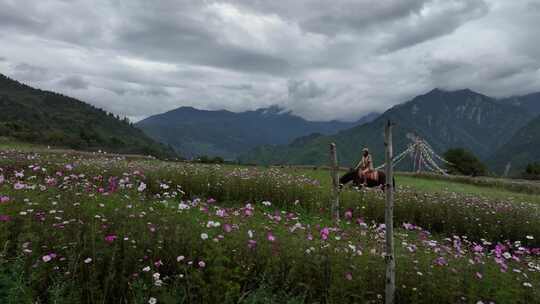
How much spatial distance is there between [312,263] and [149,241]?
249 cm

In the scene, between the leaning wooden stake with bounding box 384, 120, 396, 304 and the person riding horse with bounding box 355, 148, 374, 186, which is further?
the person riding horse with bounding box 355, 148, 374, 186

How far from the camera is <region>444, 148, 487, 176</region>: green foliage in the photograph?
2657 inches

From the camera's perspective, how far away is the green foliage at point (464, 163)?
67500 mm

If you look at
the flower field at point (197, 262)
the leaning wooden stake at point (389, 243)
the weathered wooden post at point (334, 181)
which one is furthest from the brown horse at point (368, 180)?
the leaning wooden stake at point (389, 243)

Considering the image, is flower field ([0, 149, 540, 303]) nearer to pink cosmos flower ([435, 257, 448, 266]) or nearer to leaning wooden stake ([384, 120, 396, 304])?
pink cosmos flower ([435, 257, 448, 266])

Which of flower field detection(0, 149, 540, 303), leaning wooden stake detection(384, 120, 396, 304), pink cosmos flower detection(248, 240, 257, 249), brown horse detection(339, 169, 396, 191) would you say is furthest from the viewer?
brown horse detection(339, 169, 396, 191)

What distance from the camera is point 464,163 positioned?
224 ft

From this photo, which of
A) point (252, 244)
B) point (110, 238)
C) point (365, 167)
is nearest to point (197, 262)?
point (252, 244)

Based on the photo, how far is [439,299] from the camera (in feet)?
19.2

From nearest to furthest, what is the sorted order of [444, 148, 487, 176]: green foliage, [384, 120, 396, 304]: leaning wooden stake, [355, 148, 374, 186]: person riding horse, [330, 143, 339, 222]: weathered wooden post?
[384, 120, 396, 304]: leaning wooden stake
[330, 143, 339, 222]: weathered wooden post
[355, 148, 374, 186]: person riding horse
[444, 148, 487, 176]: green foliage

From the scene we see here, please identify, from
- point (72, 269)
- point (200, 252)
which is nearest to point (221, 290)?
point (200, 252)

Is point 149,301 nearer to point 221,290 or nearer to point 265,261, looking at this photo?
point 221,290

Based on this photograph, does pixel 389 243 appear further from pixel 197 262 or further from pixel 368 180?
pixel 368 180

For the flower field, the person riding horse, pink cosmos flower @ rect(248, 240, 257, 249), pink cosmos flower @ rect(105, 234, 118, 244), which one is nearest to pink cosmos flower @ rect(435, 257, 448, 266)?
the flower field
